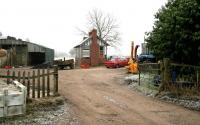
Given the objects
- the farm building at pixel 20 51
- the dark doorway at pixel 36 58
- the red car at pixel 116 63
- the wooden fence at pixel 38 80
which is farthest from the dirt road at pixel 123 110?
the dark doorway at pixel 36 58

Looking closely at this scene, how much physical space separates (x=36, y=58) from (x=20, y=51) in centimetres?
372

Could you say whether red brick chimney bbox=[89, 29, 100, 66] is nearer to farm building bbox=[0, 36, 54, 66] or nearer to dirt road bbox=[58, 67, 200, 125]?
farm building bbox=[0, 36, 54, 66]

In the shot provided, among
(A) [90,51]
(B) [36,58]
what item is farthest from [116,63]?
(B) [36,58]

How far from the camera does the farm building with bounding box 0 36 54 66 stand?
47584 millimetres

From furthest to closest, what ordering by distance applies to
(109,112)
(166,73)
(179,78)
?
(166,73) < (179,78) < (109,112)

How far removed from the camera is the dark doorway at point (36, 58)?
2018 inches

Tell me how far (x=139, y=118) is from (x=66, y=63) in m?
32.8

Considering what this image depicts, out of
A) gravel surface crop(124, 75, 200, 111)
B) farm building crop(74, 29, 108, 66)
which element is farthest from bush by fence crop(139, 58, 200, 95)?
farm building crop(74, 29, 108, 66)

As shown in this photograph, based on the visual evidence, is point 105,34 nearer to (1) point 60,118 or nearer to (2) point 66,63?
(2) point 66,63

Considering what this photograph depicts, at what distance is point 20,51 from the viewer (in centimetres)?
4938

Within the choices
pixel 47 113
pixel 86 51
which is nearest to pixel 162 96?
pixel 47 113

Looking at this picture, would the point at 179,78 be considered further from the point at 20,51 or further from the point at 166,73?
the point at 20,51

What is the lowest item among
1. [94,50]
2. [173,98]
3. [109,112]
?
[109,112]

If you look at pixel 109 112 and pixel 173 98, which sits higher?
pixel 173 98
